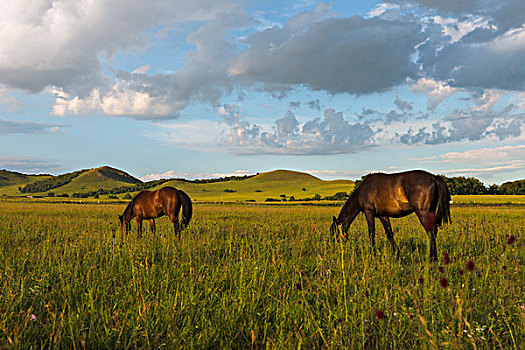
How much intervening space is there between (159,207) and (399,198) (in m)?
9.88

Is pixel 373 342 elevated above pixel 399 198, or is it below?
below

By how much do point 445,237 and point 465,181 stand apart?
84.0 m

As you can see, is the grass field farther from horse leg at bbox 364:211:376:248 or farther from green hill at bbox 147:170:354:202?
green hill at bbox 147:170:354:202

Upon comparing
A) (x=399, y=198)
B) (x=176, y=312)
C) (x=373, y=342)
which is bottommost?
(x=373, y=342)

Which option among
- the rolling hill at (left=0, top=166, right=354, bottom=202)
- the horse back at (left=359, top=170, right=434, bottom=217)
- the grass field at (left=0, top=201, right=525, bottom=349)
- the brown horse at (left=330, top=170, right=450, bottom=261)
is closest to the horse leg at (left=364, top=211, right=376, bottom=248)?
the brown horse at (left=330, top=170, right=450, bottom=261)

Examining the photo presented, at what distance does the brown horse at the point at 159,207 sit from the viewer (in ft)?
46.0

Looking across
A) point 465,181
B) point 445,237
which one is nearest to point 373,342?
point 445,237

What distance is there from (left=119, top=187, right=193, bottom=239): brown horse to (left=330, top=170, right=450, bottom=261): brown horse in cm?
636

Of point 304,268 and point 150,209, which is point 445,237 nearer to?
point 304,268

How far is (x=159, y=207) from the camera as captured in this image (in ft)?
47.9

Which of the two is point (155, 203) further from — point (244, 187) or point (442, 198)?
point (244, 187)

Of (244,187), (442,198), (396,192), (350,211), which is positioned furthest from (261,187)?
(442,198)

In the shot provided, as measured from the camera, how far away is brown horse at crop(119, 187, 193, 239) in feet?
46.0

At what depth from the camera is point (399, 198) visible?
1022 cm
